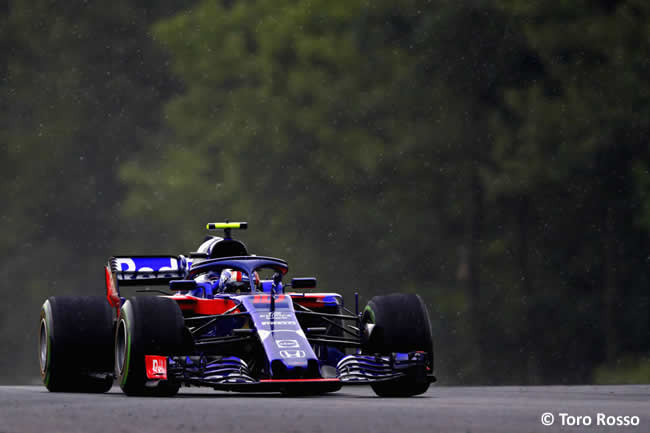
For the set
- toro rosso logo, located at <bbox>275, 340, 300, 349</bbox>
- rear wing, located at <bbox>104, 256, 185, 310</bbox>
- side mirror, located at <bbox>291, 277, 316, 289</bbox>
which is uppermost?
rear wing, located at <bbox>104, 256, 185, 310</bbox>

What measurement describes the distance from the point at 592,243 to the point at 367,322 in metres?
32.7

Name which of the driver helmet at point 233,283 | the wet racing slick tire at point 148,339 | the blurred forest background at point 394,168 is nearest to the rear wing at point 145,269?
the driver helmet at point 233,283

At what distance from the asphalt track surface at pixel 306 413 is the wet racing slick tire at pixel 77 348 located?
171cm

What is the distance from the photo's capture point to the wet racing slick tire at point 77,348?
55.4ft

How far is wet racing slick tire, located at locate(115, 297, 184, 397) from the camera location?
46.6 ft

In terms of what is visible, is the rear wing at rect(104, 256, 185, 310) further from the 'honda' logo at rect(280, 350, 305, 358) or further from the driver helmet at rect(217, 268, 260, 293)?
the 'honda' logo at rect(280, 350, 305, 358)

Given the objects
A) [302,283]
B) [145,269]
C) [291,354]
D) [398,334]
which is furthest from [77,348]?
[398,334]

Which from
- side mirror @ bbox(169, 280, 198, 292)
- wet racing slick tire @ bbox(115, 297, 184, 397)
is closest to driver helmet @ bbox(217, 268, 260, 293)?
side mirror @ bbox(169, 280, 198, 292)

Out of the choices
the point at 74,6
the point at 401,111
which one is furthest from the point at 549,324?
the point at 74,6

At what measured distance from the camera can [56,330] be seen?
16.9 meters

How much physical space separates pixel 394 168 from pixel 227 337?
118 ft

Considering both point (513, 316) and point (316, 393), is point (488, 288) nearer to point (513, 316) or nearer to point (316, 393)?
point (513, 316)

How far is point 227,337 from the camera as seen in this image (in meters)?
14.7

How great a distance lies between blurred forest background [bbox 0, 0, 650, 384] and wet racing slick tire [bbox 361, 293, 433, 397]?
28.6 m
